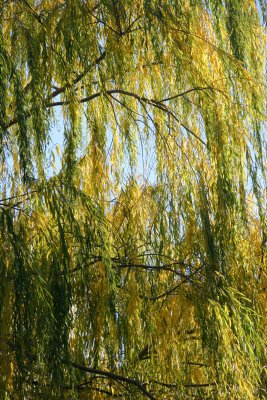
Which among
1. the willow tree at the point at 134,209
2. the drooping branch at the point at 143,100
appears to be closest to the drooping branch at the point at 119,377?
the willow tree at the point at 134,209

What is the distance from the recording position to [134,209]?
3.84 meters

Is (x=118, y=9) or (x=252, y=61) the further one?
(x=252, y=61)

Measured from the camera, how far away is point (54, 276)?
2902 millimetres

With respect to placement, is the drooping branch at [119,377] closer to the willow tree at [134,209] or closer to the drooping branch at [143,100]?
the willow tree at [134,209]

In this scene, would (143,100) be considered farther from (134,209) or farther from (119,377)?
(119,377)

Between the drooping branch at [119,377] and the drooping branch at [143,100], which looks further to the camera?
the drooping branch at [143,100]

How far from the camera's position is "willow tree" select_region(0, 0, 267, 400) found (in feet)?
9.42

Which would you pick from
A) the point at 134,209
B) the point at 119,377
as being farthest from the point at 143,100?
the point at 119,377

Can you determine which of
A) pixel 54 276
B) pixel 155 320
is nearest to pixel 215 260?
pixel 155 320

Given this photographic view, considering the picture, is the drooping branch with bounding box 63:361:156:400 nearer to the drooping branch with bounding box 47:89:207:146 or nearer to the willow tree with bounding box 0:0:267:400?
the willow tree with bounding box 0:0:267:400

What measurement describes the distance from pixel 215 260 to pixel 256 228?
40.0 inches

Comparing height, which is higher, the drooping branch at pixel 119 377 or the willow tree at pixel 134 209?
the willow tree at pixel 134 209

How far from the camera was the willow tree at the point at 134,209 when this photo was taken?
2.87 metres

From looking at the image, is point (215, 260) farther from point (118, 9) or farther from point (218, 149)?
point (118, 9)
